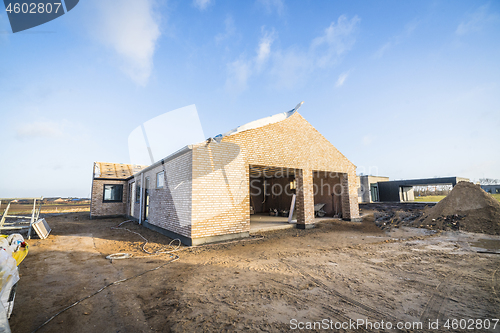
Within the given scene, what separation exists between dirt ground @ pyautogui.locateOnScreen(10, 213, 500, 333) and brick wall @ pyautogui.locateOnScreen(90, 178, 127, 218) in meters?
10.5

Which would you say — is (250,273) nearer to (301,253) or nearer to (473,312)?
(301,253)

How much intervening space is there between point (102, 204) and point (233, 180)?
1445 centimetres

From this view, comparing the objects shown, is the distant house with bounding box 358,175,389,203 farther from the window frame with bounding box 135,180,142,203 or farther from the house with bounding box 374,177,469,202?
the window frame with bounding box 135,180,142,203

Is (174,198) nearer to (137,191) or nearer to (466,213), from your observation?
(137,191)

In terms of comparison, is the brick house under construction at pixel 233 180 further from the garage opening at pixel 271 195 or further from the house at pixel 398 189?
the house at pixel 398 189

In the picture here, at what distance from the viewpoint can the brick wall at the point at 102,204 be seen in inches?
675

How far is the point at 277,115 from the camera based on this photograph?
10.5m

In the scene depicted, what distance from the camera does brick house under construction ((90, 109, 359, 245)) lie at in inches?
308

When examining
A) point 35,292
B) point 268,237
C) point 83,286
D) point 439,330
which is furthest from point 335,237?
point 35,292

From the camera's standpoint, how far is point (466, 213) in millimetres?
11195

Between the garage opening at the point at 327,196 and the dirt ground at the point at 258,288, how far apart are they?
749 centimetres

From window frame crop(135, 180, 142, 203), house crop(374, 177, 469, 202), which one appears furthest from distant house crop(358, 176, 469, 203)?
window frame crop(135, 180, 142, 203)

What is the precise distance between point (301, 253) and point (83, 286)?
17.8 feet

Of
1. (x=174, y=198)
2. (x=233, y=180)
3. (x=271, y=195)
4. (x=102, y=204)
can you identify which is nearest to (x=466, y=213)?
(x=233, y=180)
